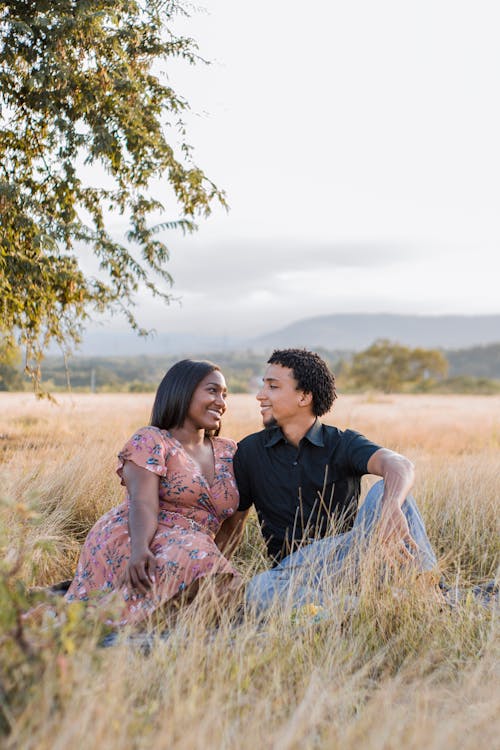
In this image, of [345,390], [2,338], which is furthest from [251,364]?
[2,338]

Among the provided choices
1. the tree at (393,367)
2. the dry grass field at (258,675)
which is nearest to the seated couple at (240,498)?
the dry grass field at (258,675)

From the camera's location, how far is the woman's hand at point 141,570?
390 cm

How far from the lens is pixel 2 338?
8.76 m

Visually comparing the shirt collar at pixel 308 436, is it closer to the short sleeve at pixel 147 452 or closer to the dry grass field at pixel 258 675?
the short sleeve at pixel 147 452

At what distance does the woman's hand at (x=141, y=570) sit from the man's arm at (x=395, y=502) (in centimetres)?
121

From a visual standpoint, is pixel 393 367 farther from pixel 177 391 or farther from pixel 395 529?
pixel 395 529

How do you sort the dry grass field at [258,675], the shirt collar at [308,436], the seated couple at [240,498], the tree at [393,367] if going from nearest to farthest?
the dry grass field at [258,675] < the seated couple at [240,498] < the shirt collar at [308,436] < the tree at [393,367]

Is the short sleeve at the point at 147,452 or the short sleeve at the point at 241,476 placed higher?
the short sleeve at the point at 147,452

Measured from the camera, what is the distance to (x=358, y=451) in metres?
4.52

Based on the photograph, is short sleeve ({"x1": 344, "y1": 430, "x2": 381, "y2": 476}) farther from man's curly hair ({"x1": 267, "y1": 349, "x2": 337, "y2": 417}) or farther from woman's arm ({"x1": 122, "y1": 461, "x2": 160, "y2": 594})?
woman's arm ({"x1": 122, "y1": 461, "x2": 160, "y2": 594})

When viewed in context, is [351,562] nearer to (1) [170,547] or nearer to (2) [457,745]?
(1) [170,547]

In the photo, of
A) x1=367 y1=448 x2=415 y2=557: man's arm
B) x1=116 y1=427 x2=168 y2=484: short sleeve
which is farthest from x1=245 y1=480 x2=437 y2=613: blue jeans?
x1=116 y1=427 x2=168 y2=484: short sleeve

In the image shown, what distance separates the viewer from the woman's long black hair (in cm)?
449

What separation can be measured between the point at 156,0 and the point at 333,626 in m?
7.21
